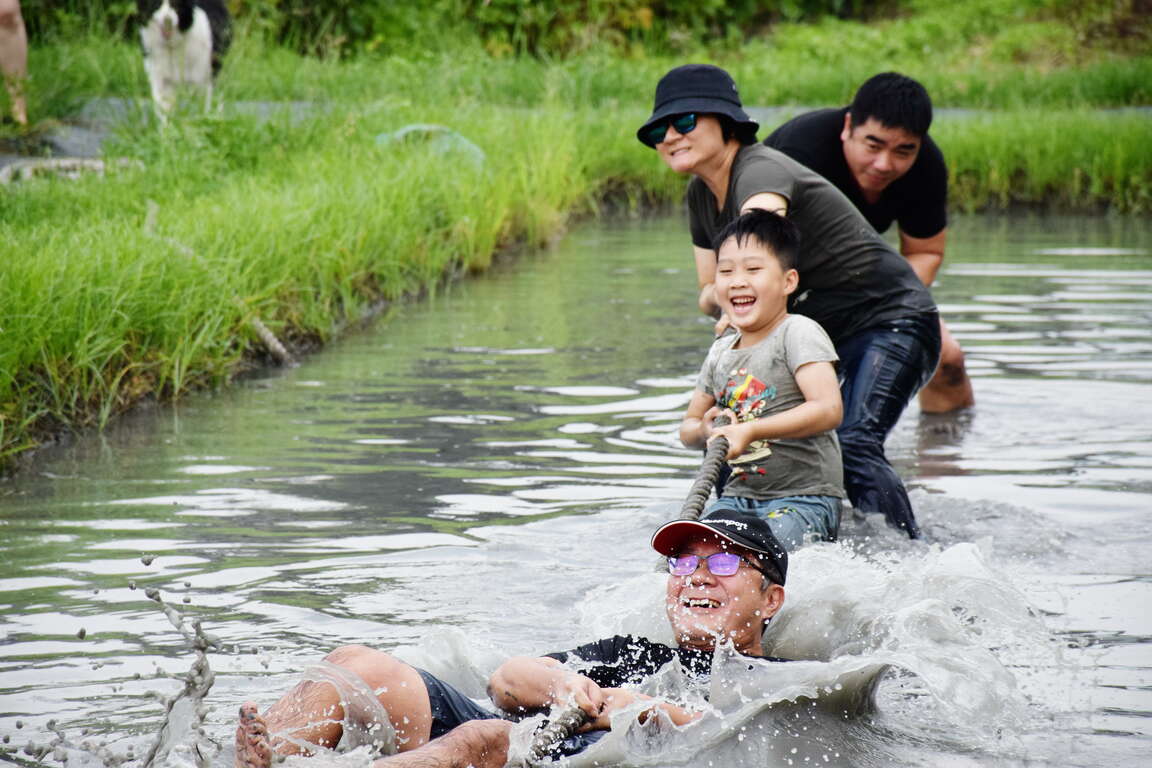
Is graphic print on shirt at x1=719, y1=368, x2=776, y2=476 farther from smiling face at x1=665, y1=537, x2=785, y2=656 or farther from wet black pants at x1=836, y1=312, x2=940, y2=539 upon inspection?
smiling face at x1=665, y1=537, x2=785, y2=656

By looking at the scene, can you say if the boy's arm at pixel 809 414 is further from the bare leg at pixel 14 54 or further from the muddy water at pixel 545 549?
the bare leg at pixel 14 54

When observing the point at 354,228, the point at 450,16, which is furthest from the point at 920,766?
the point at 450,16

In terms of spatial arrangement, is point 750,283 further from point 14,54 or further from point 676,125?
point 14,54

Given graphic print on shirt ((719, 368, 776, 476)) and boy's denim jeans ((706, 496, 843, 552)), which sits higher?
graphic print on shirt ((719, 368, 776, 476))

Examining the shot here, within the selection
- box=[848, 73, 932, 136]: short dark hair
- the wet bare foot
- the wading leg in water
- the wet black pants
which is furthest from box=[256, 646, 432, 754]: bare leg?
box=[848, 73, 932, 136]: short dark hair

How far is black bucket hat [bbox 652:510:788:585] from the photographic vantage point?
3.88 metres

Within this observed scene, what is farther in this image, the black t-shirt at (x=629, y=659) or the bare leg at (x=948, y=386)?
the bare leg at (x=948, y=386)

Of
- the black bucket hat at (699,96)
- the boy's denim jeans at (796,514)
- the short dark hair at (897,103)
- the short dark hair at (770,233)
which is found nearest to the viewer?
the boy's denim jeans at (796,514)

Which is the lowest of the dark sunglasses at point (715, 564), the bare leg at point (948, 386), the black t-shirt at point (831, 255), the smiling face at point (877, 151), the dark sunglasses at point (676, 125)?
the bare leg at point (948, 386)

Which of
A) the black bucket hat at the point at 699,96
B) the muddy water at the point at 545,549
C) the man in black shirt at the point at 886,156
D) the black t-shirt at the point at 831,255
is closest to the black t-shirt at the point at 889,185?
the man in black shirt at the point at 886,156

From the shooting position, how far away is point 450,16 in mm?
23328

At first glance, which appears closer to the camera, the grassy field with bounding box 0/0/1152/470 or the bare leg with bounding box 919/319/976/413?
the grassy field with bounding box 0/0/1152/470

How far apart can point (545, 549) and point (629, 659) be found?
1468mm

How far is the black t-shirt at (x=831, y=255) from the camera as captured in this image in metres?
5.26
